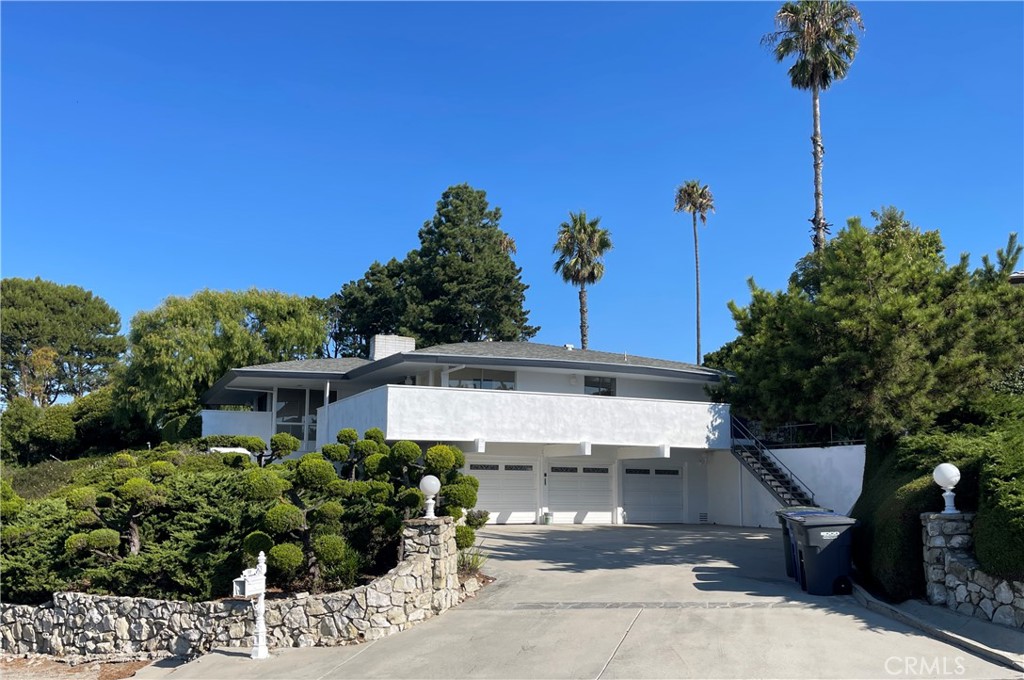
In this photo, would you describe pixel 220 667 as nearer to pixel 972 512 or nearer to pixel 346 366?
pixel 972 512

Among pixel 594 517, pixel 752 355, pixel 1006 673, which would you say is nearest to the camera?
pixel 1006 673

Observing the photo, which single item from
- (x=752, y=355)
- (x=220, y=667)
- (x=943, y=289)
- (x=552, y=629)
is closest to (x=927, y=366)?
(x=943, y=289)

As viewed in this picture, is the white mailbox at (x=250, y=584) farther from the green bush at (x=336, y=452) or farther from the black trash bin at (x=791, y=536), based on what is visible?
the black trash bin at (x=791, y=536)

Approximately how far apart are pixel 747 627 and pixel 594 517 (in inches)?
603

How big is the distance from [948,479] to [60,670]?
1312 centimetres

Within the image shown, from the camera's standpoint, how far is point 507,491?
24.4 metres

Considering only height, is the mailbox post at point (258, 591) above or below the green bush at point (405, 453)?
below

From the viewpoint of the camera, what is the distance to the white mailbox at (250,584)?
10711mm

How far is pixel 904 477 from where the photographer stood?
1252 cm

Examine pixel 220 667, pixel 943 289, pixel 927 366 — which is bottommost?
pixel 220 667

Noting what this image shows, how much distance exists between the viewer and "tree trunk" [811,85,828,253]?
1226 inches

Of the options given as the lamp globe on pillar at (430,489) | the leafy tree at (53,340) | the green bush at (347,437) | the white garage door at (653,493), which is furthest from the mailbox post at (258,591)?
the leafy tree at (53,340)

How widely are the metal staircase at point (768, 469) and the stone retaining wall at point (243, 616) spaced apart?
12.3 metres

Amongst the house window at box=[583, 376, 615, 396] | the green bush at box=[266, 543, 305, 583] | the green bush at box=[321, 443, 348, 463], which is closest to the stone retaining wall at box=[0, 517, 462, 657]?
the green bush at box=[266, 543, 305, 583]
